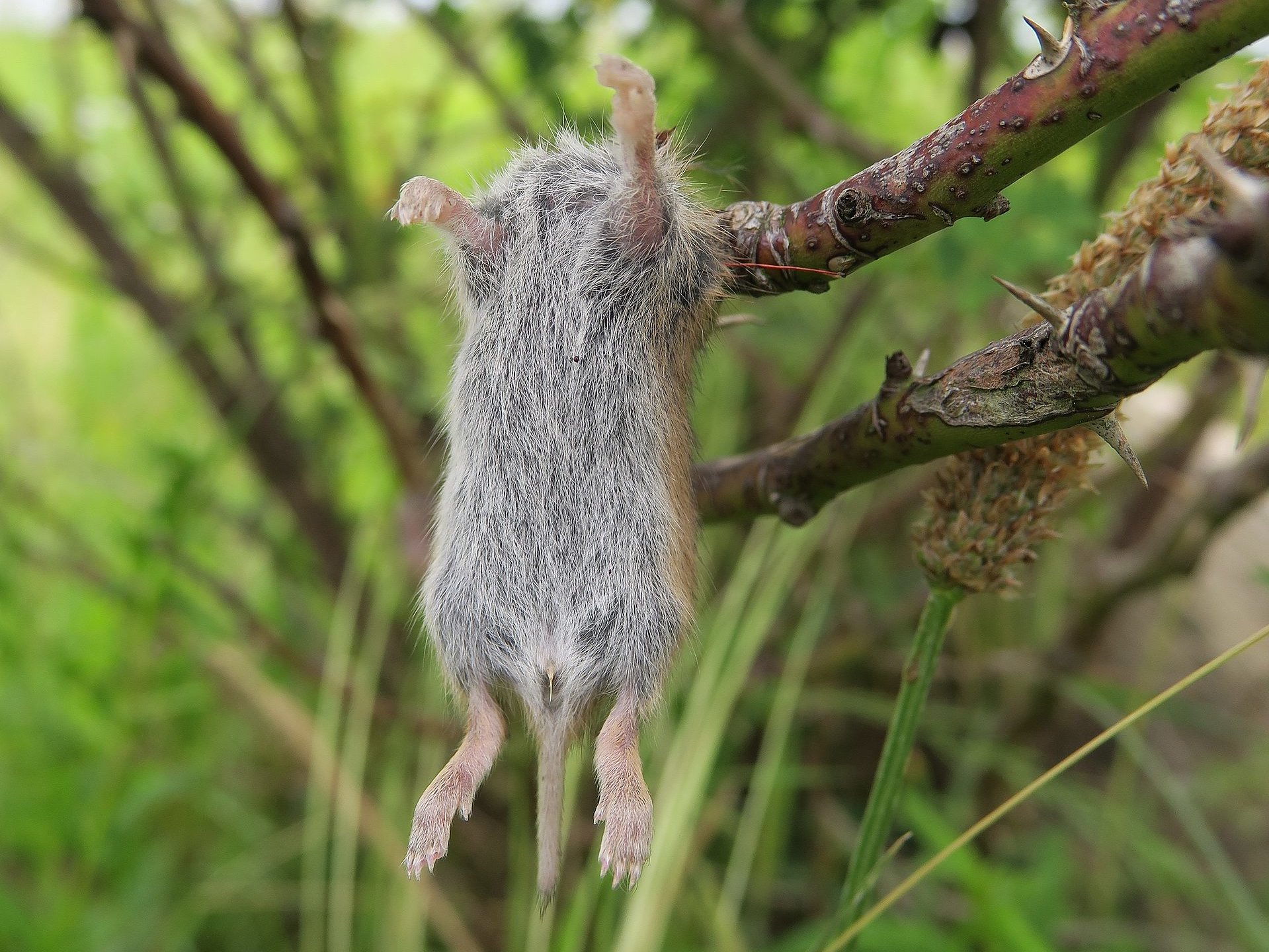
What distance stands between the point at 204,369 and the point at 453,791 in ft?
8.05

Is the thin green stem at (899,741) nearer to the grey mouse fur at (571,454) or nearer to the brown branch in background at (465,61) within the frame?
the grey mouse fur at (571,454)

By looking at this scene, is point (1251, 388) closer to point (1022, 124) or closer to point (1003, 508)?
point (1022, 124)

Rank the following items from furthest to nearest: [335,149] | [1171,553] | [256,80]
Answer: [256,80] < [335,149] < [1171,553]

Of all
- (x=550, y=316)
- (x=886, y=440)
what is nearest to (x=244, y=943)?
(x=550, y=316)

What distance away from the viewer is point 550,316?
116cm

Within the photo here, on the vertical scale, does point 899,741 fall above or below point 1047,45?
below

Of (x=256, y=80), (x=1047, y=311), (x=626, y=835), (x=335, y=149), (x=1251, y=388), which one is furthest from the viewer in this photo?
(x=256, y=80)

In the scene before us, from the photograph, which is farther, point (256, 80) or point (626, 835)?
point (256, 80)

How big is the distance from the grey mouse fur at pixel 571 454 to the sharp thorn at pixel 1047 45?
14.8 inches

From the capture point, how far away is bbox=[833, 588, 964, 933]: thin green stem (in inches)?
42.9

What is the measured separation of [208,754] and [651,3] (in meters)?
2.40

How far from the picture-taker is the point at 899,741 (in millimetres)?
1109

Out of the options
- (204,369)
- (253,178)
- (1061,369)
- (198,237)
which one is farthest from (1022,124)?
(198,237)

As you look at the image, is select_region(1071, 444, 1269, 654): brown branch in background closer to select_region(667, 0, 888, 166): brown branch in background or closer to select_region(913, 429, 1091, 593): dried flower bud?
select_region(667, 0, 888, 166): brown branch in background
